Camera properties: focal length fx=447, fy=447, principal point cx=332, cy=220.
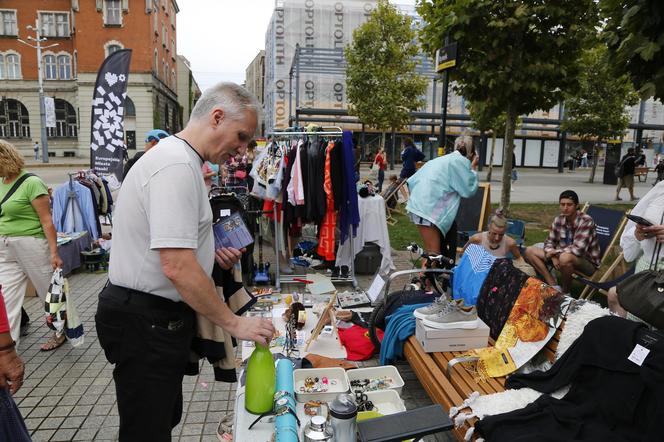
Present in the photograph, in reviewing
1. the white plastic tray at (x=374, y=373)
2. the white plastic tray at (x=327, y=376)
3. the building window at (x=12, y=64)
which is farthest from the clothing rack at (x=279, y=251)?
the building window at (x=12, y=64)

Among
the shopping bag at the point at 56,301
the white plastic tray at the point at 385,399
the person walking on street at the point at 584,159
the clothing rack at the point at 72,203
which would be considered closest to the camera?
the white plastic tray at the point at 385,399

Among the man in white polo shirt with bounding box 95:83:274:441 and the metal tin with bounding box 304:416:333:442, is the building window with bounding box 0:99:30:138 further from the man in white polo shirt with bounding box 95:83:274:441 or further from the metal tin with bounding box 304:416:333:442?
the metal tin with bounding box 304:416:333:442

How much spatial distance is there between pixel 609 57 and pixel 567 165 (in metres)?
35.9

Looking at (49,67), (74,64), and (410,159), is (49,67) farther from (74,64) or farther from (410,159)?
(410,159)

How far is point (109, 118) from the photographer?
330 inches

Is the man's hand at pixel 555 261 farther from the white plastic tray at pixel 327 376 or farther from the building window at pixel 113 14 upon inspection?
the building window at pixel 113 14

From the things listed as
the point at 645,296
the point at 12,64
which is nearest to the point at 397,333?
the point at 645,296

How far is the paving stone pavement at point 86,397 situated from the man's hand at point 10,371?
126 cm

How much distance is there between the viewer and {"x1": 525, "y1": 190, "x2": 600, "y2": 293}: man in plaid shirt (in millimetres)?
5090

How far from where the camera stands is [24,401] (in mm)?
3361

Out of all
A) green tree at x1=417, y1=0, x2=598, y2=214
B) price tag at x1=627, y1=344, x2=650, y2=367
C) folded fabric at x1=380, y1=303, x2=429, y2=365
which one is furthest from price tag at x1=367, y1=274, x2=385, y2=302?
green tree at x1=417, y1=0, x2=598, y2=214

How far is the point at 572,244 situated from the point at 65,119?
146ft

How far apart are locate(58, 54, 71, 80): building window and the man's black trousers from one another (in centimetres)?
4611

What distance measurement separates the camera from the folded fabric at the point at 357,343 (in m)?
4.07
